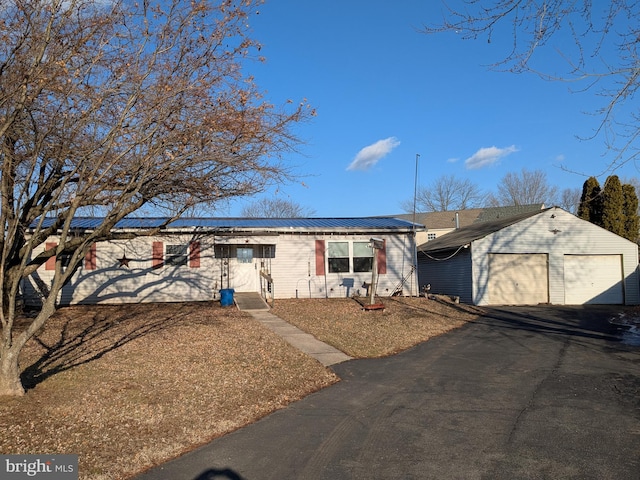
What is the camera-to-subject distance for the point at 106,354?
993 centimetres

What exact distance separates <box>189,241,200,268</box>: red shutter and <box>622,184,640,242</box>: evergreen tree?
24.9m

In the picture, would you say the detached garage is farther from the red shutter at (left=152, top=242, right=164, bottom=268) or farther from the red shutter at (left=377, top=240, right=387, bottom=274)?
the red shutter at (left=152, top=242, right=164, bottom=268)

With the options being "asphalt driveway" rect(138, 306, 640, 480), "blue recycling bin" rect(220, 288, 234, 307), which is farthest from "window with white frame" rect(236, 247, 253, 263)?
"asphalt driveway" rect(138, 306, 640, 480)

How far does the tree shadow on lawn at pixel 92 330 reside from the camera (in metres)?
9.06

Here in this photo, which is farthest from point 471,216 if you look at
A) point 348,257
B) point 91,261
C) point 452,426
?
point 452,426

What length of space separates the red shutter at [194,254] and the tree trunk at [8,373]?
527 inches

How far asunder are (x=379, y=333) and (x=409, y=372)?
13.6 feet

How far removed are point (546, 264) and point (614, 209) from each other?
460 inches

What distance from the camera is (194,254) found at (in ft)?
66.6

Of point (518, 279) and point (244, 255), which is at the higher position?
point (244, 255)

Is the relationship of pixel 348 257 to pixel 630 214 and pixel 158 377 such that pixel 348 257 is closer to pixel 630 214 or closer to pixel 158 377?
pixel 158 377

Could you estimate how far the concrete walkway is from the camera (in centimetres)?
1066

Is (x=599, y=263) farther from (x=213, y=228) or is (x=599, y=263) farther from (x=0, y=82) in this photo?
(x=0, y=82)

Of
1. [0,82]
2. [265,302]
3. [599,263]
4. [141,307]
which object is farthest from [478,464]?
[599,263]
